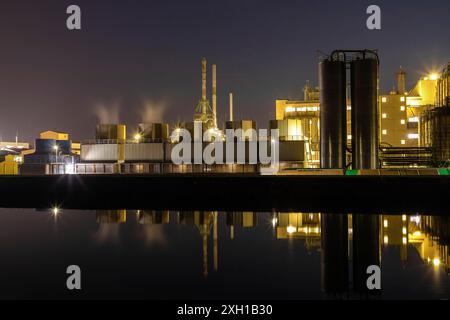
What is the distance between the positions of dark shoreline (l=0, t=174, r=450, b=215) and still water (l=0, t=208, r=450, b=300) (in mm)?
2672

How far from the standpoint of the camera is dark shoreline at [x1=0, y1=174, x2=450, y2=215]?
31141 millimetres

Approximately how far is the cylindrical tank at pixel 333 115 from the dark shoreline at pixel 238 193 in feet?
29.1

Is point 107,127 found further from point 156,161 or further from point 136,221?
point 136,221

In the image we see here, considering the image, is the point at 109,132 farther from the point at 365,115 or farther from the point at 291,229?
the point at 291,229

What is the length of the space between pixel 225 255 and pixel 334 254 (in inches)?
167

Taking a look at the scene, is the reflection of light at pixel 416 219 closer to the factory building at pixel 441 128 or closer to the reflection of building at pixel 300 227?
the reflection of building at pixel 300 227

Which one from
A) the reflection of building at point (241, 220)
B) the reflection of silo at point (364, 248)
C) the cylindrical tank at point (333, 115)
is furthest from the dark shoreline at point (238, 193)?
the cylindrical tank at point (333, 115)

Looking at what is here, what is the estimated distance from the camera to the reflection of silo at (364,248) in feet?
47.3

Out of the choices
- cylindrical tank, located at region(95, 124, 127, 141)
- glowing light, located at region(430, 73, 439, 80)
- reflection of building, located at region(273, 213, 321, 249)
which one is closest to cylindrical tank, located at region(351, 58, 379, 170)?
reflection of building, located at region(273, 213, 321, 249)

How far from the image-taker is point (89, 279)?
14.2 metres

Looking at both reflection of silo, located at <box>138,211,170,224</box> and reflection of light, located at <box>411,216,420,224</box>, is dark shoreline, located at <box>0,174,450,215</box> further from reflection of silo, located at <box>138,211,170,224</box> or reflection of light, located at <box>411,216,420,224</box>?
reflection of light, located at <box>411,216,420,224</box>

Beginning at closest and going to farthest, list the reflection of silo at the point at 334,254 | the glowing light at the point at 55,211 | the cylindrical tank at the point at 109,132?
1. the reflection of silo at the point at 334,254
2. the glowing light at the point at 55,211
3. the cylindrical tank at the point at 109,132
